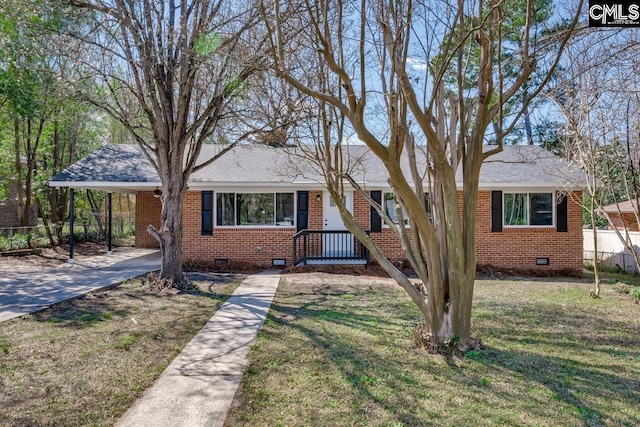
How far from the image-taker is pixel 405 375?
4195 millimetres

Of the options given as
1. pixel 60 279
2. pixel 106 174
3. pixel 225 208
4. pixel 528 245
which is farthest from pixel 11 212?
pixel 528 245

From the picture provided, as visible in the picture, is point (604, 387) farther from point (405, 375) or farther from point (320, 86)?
point (320, 86)

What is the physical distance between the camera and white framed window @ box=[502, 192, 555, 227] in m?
12.6

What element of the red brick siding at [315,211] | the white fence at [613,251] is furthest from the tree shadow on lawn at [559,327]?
the white fence at [613,251]

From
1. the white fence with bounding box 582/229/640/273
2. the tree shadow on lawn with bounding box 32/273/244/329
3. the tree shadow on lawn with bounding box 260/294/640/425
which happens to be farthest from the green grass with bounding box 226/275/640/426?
the white fence with bounding box 582/229/640/273

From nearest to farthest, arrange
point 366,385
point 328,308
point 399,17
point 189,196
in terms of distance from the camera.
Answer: point 366,385 < point 399,17 < point 328,308 < point 189,196

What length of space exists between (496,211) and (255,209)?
278 inches

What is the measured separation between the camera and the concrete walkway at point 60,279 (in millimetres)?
7346

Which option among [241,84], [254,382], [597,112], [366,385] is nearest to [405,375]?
[366,385]

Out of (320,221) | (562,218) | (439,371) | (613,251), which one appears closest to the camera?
(439,371)

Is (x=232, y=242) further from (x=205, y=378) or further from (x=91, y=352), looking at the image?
(x=205, y=378)

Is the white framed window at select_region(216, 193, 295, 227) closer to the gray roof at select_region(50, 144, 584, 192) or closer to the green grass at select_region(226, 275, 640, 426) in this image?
the gray roof at select_region(50, 144, 584, 192)

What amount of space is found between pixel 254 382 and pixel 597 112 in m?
8.09

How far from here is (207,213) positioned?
12570mm
